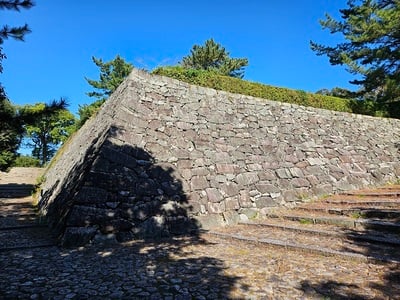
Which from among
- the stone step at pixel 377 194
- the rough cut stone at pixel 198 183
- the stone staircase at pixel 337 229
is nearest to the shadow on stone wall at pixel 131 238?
the rough cut stone at pixel 198 183

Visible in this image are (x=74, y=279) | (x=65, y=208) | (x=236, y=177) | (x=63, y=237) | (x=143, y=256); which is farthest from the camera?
(x=236, y=177)

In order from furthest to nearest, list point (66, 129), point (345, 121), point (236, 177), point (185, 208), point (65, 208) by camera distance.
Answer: point (66, 129) < point (345, 121) < point (236, 177) < point (185, 208) < point (65, 208)

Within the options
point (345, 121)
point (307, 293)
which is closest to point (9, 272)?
point (307, 293)

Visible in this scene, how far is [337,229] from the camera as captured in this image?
5078 mm

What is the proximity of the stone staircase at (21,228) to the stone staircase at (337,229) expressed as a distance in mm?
3125

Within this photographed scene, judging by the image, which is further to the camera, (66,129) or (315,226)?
(66,129)

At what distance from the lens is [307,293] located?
2.92 meters

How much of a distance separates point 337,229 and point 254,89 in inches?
227

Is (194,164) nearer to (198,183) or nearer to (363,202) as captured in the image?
(198,183)

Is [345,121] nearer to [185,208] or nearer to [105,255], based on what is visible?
[185,208]

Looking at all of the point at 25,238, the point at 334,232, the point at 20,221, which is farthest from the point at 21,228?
the point at 334,232

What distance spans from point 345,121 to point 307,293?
9.02 metres

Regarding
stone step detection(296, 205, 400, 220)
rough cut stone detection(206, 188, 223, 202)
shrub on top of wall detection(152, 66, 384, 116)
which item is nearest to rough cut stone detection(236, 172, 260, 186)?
rough cut stone detection(206, 188, 223, 202)

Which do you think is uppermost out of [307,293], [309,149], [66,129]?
[66,129]
